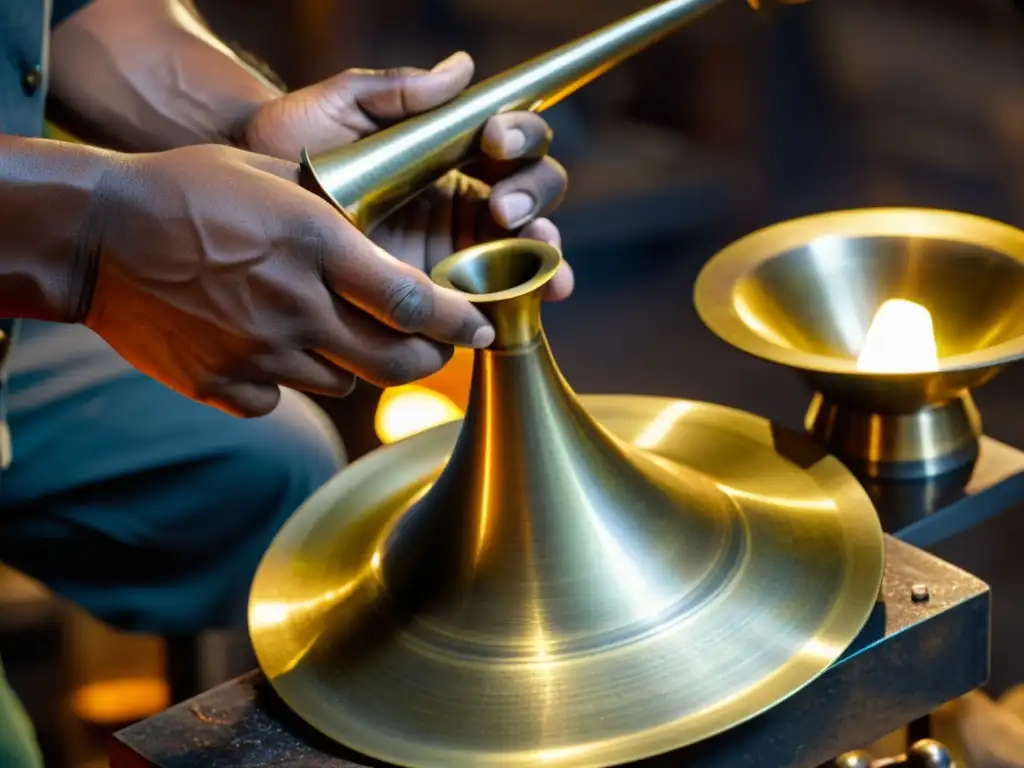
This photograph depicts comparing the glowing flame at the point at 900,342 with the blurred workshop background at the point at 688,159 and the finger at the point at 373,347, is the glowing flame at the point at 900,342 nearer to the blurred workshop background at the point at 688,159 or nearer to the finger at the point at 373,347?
the finger at the point at 373,347

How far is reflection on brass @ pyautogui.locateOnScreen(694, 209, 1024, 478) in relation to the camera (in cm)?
98

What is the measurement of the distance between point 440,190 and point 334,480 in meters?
0.26

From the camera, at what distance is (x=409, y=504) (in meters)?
0.90

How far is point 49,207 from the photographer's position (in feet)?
2.79

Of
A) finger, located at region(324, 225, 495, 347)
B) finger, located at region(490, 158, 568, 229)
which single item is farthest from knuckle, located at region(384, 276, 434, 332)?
finger, located at region(490, 158, 568, 229)

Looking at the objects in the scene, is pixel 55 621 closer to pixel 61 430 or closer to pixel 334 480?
pixel 61 430

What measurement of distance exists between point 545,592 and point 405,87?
1.43 ft

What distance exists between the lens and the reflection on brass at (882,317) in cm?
98

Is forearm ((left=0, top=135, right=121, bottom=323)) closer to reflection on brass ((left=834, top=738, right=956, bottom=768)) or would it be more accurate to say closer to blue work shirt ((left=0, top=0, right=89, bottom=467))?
blue work shirt ((left=0, top=0, right=89, bottom=467))

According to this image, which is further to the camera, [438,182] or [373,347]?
[438,182]

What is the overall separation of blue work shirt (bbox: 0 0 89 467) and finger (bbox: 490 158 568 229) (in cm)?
43

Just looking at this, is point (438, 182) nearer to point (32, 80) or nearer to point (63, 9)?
point (32, 80)

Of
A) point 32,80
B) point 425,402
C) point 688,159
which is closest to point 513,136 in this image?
point 32,80

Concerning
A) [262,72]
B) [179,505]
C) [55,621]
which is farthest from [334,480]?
[55,621]
